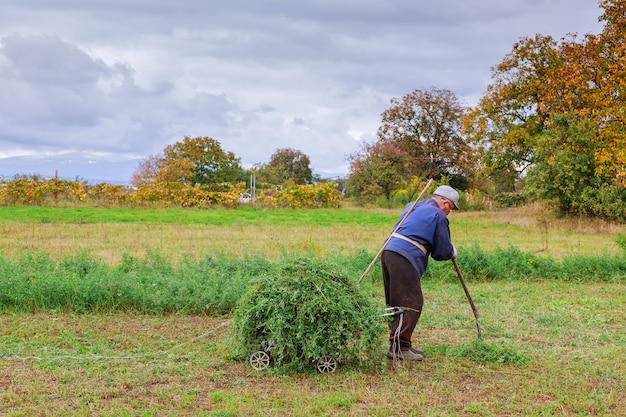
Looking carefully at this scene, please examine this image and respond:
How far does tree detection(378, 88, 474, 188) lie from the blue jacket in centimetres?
3560

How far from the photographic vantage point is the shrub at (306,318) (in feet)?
19.5

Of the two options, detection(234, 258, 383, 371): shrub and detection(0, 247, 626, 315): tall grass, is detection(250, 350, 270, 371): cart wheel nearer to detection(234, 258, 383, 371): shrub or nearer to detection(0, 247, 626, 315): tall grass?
detection(234, 258, 383, 371): shrub

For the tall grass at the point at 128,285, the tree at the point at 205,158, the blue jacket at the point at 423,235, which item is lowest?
the tall grass at the point at 128,285

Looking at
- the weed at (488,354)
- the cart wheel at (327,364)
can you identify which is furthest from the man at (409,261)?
the cart wheel at (327,364)

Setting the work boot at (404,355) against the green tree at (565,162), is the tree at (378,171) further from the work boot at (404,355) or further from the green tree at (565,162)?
the work boot at (404,355)

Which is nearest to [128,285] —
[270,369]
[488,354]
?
[270,369]

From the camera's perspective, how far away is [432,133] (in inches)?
1682

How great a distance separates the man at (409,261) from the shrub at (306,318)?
0.35 meters

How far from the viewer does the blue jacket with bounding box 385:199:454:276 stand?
256 inches

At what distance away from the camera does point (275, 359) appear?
6168mm

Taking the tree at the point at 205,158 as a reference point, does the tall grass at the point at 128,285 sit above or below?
below

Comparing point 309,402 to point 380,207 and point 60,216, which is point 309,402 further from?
point 380,207


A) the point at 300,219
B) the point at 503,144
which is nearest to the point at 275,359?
the point at 300,219

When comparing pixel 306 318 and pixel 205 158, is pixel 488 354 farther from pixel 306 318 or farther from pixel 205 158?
pixel 205 158
